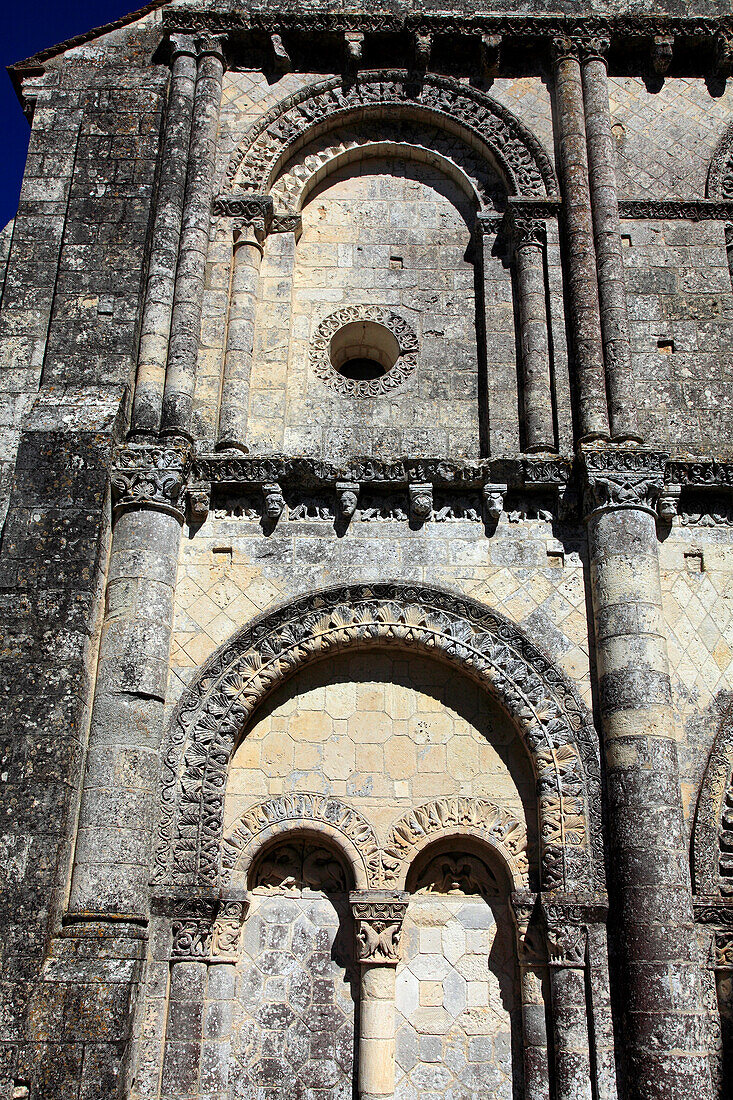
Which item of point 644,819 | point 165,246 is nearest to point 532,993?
point 644,819

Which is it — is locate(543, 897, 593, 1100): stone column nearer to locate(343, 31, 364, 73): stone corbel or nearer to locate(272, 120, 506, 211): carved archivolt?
locate(272, 120, 506, 211): carved archivolt

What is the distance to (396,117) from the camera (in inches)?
423

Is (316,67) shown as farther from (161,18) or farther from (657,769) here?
(657,769)

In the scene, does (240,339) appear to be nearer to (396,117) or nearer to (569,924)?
(396,117)

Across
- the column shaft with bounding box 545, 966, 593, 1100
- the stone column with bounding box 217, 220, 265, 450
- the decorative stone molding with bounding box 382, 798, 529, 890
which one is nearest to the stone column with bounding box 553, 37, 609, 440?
the stone column with bounding box 217, 220, 265, 450

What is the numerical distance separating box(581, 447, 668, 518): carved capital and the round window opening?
2480 mm

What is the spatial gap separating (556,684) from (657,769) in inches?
42.1

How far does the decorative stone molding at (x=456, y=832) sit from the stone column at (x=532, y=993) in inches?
10.7

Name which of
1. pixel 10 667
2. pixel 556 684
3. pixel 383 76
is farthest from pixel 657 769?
pixel 383 76

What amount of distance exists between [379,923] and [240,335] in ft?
18.6

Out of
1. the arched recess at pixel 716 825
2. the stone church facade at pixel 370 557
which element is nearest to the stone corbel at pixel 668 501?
the stone church facade at pixel 370 557

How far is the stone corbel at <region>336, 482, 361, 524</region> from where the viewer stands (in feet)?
28.0

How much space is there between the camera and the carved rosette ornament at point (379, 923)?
296 inches

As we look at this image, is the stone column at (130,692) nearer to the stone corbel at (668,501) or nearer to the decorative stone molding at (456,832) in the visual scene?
→ the decorative stone molding at (456,832)
